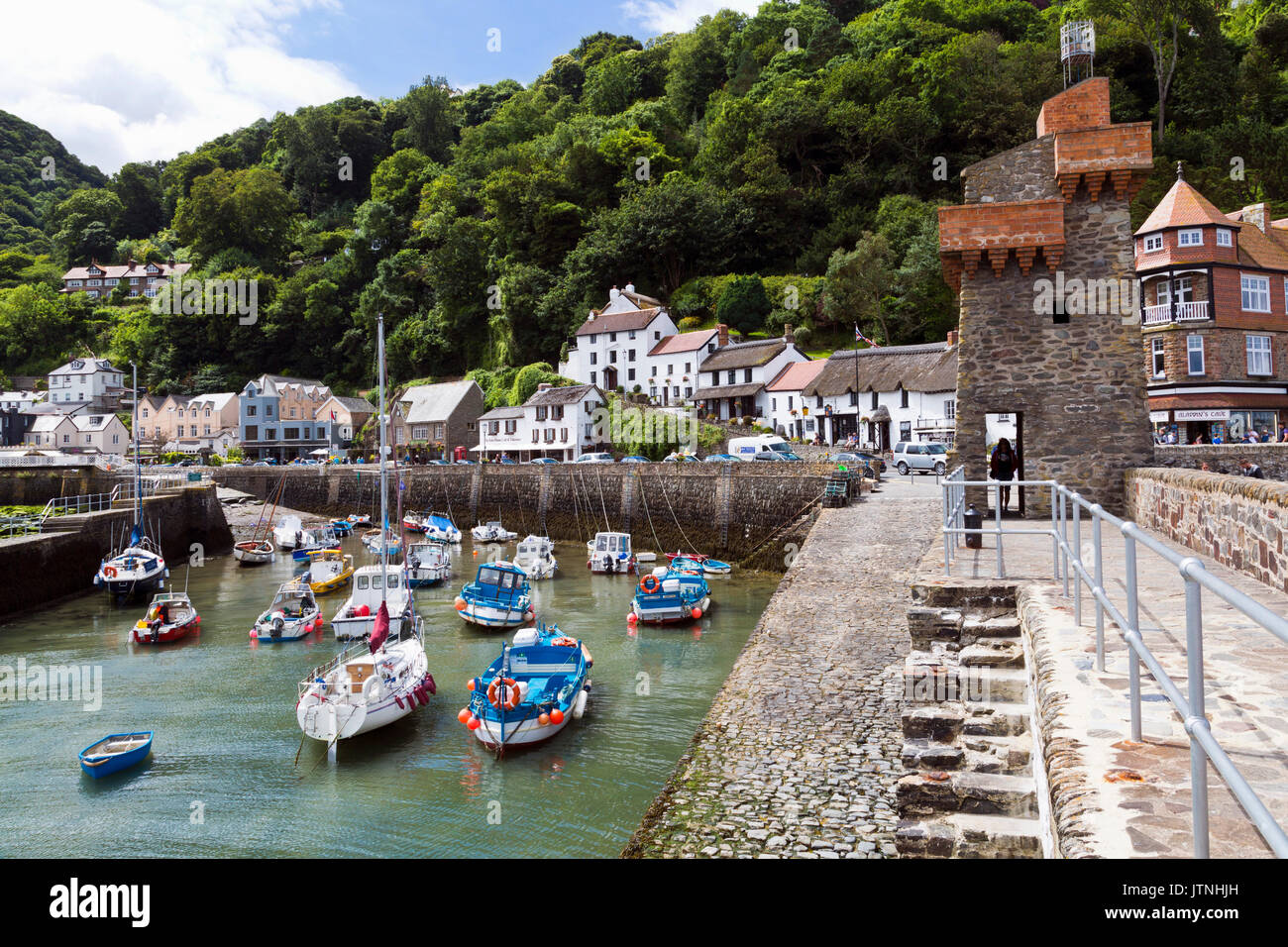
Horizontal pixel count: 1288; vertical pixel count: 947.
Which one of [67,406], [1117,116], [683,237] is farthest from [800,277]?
[67,406]

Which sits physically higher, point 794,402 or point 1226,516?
point 794,402

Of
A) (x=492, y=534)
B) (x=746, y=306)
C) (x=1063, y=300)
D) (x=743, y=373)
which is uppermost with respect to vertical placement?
(x=746, y=306)

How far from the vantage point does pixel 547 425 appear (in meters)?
61.2

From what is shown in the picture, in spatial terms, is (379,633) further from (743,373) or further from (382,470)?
(743,373)

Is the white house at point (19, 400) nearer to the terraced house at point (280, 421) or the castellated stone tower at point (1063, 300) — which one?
the terraced house at point (280, 421)

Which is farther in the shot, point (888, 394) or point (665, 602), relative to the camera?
point (888, 394)

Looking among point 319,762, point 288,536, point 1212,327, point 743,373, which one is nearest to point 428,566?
point 288,536

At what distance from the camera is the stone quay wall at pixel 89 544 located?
29172mm

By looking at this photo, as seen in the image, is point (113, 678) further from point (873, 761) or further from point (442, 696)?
point (873, 761)

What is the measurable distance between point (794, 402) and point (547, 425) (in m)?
19.0

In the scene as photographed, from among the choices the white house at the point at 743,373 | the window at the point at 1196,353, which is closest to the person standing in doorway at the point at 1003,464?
the window at the point at 1196,353

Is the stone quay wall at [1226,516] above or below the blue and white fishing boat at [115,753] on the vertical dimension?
above

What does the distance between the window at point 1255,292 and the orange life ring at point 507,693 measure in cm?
3898

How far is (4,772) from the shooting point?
14.8 m
